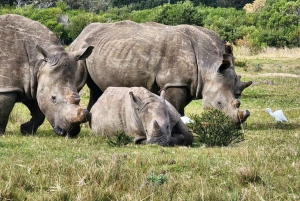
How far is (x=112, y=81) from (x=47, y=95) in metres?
3.03

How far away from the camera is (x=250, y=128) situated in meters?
12.5

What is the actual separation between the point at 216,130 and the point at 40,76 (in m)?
2.80

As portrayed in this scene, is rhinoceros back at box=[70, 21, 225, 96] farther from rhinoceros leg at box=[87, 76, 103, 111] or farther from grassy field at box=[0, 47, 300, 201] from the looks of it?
grassy field at box=[0, 47, 300, 201]

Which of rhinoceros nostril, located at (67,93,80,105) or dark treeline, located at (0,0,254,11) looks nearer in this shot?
rhinoceros nostril, located at (67,93,80,105)

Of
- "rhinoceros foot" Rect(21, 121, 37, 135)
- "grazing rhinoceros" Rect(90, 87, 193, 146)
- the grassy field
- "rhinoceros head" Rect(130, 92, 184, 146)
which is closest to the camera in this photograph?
the grassy field

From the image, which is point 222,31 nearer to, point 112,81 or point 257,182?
point 112,81

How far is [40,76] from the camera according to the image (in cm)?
1026

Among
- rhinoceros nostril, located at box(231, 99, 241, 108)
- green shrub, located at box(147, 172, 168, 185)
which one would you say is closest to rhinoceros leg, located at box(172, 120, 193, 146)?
rhinoceros nostril, located at box(231, 99, 241, 108)

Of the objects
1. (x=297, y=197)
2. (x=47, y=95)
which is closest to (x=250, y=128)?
(x=47, y=95)

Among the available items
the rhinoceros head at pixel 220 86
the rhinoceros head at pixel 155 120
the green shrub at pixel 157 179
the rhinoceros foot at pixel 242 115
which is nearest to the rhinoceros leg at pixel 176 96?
the rhinoceros head at pixel 220 86

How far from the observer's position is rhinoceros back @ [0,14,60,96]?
10.3 m

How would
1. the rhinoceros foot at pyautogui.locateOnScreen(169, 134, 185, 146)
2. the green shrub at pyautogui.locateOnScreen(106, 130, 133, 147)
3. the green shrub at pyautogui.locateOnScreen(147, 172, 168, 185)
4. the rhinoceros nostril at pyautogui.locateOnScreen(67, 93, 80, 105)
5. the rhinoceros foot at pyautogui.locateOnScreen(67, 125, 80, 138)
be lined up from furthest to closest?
1. the rhinoceros foot at pyautogui.locateOnScreen(67, 125, 80, 138)
2. the rhinoceros nostril at pyautogui.locateOnScreen(67, 93, 80, 105)
3. the rhinoceros foot at pyautogui.locateOnScreen(169, 134, 185, 146)
4. the green shrub at pyautogui.locateOnScreen(106, 130, 133, 147)
5. the green shrub at pyautogui.locateOnScreen(147, 172, 168, 185)

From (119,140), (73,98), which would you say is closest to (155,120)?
(119,140)

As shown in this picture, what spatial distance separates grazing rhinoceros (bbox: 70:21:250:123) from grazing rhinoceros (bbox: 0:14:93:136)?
7.56 ft
